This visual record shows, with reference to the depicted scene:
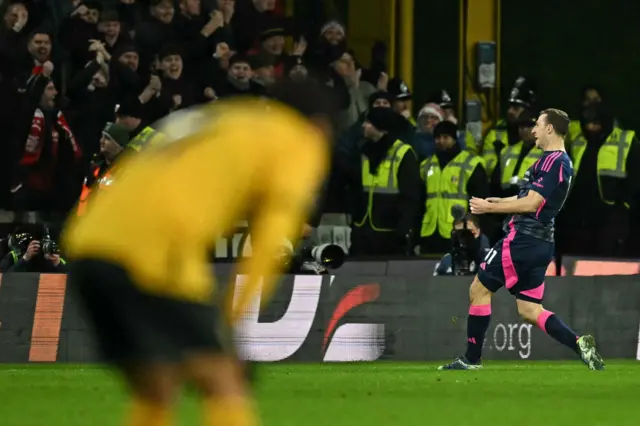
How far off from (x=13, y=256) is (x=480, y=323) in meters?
4.74

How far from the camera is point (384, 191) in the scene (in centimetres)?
1744

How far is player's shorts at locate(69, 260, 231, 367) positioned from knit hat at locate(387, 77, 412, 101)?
12.6 metres

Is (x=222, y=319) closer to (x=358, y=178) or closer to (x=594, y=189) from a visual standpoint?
(x=358, y=178)

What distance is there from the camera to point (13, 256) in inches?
611

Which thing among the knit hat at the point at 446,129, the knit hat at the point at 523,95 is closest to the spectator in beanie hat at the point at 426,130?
the knit hat at the point at 446,129

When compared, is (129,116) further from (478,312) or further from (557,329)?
(557,329)

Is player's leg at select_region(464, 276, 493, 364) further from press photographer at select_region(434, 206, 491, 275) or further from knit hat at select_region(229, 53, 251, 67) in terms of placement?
knit hat at select_region(229, 53, 251, 67)

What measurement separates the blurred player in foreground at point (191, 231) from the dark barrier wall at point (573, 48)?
16562 mm

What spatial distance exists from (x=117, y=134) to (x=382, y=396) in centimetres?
533

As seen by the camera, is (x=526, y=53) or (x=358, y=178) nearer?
(x=358, y=178)

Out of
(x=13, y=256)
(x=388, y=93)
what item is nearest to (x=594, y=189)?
(x=388, y=93)

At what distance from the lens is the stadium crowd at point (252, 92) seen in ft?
53.6

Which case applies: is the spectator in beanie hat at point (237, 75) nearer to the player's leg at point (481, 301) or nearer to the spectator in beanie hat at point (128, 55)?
the spectator in beanie hat at point (128, 55)

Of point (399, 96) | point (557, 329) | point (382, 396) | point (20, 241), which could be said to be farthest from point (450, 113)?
point (382, 396)
